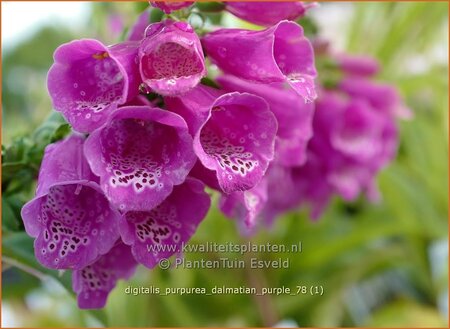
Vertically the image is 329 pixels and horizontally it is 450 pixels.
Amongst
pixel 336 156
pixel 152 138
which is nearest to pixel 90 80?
pixel 152 138

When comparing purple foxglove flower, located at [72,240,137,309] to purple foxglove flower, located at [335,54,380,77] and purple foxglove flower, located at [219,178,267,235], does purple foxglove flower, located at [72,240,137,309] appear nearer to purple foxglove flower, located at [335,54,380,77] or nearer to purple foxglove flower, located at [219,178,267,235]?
purple foxglove flower, located at [219,178,267,235]

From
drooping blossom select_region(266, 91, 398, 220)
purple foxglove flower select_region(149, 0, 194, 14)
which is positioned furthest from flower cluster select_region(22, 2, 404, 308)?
drooping blossom select_region(266, 91, 398, 220)

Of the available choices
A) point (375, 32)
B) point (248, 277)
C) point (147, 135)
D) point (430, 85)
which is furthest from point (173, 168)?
point (375, 32)

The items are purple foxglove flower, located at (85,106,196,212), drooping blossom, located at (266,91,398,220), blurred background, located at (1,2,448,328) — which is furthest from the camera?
blurred background, located at (1,2,448,328)

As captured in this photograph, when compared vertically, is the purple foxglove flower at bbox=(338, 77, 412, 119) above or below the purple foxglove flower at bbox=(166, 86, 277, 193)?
below

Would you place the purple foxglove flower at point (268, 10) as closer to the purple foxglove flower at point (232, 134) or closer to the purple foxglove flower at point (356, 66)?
the purple foxglove flower at point (232, 134)

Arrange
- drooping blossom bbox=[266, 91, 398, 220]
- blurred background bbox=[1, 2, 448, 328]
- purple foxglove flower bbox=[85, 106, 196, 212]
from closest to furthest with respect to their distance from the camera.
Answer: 1. purple foxglove flower bbox=[85, 106, 196, 212]
2. drooping blossom bbox=[266, 91, 398, 220]
3. blurred background bbox=[1, 2, 448, 328]

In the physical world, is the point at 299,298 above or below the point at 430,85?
below

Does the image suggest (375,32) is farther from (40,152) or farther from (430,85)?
(40,152)
